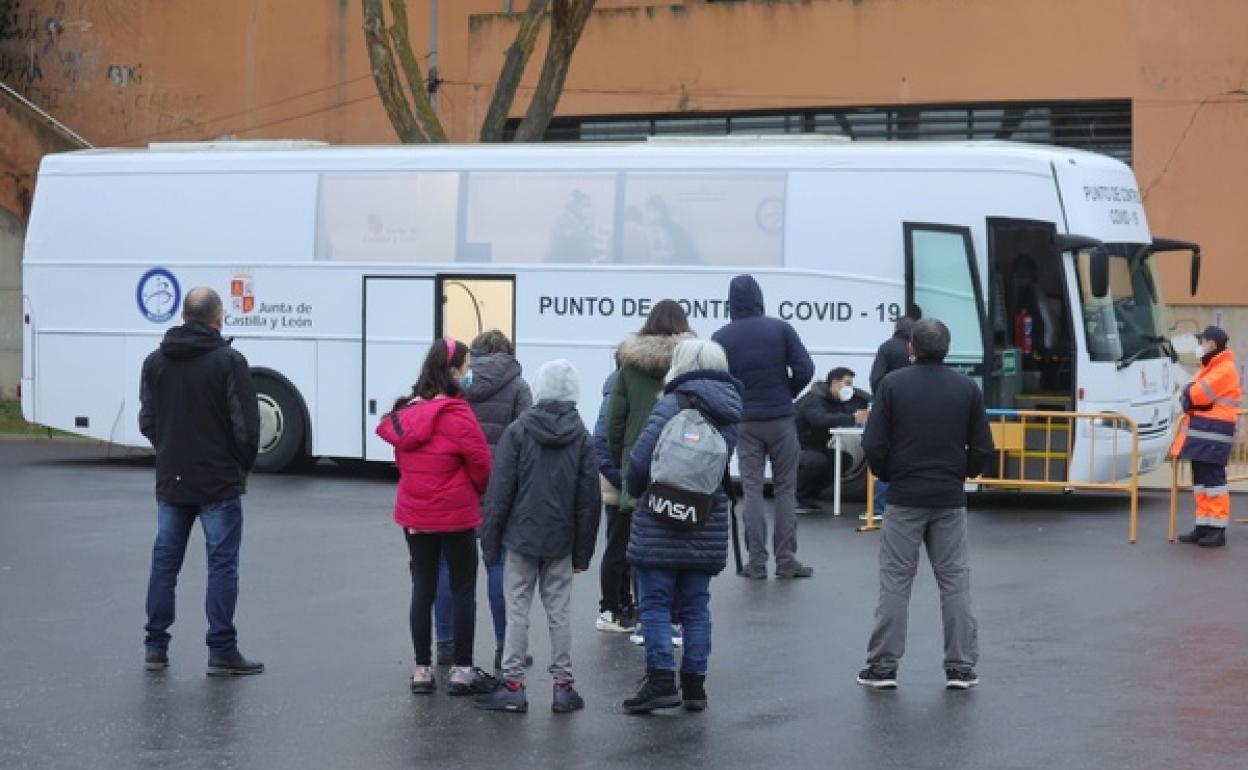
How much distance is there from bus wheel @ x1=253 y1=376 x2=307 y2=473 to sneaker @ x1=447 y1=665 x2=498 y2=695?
11.8 meters

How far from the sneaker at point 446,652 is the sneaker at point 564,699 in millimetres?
1119

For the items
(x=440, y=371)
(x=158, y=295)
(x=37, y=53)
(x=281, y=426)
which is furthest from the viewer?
(x=37, y=53)

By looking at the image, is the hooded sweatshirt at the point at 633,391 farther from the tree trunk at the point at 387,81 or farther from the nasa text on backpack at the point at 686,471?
the tree trunk at the point at 387,81

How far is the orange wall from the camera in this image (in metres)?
24.6

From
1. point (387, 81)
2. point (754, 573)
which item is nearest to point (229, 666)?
point (754, 573)

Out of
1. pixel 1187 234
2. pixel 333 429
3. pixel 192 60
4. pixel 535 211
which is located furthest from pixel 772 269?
pixel 192 60

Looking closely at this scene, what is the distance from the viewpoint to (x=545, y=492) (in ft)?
30.7

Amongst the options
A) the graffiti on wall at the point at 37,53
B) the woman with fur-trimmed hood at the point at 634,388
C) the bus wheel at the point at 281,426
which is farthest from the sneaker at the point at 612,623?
the graffiti on wall at the point at 37,53

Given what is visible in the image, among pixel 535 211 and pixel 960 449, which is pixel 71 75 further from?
pixel 960 449

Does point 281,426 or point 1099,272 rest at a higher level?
A: point 1099,272

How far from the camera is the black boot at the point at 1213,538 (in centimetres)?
1570

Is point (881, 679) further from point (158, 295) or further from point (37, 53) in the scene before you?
point (37, 53)

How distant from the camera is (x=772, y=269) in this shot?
1942cm

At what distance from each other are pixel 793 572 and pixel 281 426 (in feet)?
28.7
